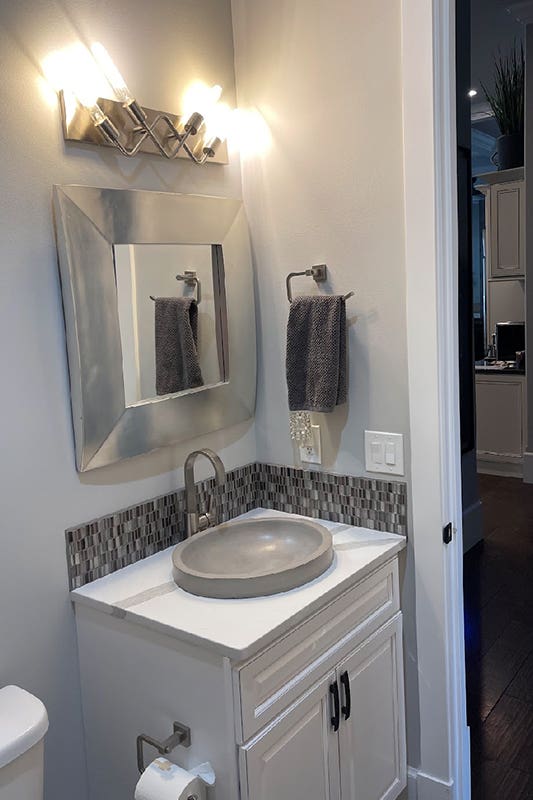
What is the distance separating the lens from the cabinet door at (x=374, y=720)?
1.72m

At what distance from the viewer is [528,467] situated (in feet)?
16.6

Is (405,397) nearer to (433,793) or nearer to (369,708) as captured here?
(369,708)

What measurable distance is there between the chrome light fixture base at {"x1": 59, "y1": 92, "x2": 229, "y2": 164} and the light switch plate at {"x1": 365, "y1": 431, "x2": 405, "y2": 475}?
0.91 metres

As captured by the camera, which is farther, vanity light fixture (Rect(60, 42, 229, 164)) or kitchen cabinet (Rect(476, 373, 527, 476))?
kitchen cabinet (Rect(476, 373, 527, 476))

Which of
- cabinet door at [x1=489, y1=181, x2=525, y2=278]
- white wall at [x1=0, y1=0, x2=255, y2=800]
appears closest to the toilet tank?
white wall at [x1=0, y1=0, x2=255, y2=800]

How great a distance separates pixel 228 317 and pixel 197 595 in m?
0.82

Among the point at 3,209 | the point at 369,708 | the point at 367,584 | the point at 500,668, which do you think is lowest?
the point at 500,668

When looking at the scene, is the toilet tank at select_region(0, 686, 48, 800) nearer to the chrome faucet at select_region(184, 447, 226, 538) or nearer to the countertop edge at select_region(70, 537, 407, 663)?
the countertop edge at select_region(70, 537, 407, 663)

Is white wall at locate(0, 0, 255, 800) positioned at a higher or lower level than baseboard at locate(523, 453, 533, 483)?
higher

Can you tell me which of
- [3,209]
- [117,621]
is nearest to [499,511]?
[117,621]

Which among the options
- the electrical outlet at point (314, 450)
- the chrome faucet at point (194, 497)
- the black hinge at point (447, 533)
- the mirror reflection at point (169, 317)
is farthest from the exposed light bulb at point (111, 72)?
the black hinge at point (447, 533)

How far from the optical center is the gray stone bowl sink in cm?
158

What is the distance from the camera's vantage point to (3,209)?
1504mm

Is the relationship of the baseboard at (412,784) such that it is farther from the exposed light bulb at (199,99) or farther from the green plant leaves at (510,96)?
the green plant leaves at (510,96)
